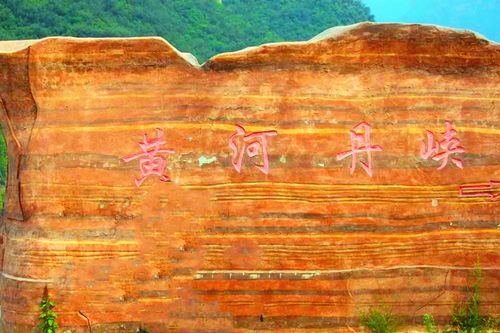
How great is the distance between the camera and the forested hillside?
1984cm

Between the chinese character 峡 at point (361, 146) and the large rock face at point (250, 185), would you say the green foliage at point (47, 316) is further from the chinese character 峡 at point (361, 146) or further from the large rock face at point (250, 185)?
the chinese character 峡 at point (361, 146)

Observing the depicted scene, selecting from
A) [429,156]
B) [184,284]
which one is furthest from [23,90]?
[429,156]

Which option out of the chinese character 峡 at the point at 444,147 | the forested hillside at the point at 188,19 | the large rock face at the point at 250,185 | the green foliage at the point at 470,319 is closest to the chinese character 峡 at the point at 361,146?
the large rock face at the point at 250,185

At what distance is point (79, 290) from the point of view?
17.1ft

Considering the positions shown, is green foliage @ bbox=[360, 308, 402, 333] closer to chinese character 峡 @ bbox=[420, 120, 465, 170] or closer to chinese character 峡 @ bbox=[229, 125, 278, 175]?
chinese character 峡 @ bbox=[420, 120, 465, 170]

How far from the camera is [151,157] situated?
524 centimetres

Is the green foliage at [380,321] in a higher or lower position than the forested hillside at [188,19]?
lower

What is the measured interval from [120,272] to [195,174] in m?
0.86

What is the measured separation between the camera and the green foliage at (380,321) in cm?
516

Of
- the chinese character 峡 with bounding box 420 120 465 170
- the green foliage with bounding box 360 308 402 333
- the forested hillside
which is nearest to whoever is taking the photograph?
the green foliage with bounding box 360 308 402 333

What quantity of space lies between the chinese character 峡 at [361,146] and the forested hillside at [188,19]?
1556 cm

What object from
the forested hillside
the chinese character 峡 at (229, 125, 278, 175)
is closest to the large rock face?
the chinese character 峡 at (229, 125, 278, 175)

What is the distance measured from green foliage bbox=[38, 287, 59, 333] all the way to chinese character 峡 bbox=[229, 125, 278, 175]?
1.60 m

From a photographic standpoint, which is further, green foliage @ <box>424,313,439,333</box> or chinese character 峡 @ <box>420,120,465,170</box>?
chinese character 峡 @ <box>420,120,465,170</box>
